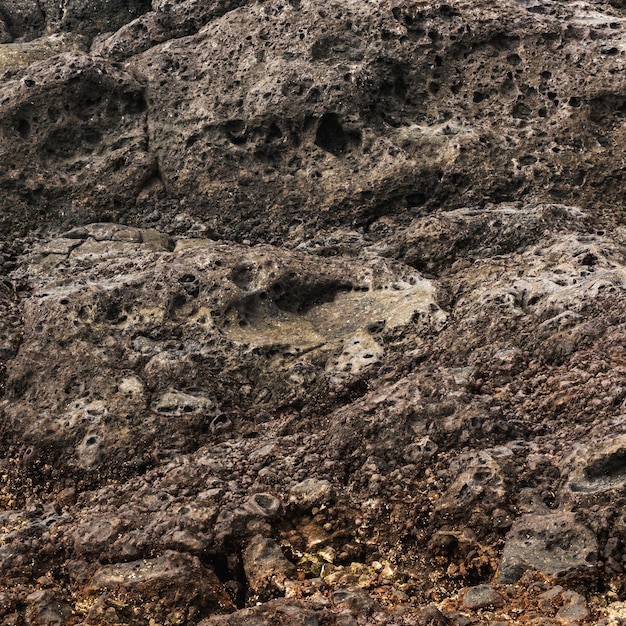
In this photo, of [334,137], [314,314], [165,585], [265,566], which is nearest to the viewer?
[165,585]

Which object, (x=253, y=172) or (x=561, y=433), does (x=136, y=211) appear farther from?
(x=561, y=433)

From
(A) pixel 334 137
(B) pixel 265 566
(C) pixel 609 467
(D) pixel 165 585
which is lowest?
(B) pixel 265 566

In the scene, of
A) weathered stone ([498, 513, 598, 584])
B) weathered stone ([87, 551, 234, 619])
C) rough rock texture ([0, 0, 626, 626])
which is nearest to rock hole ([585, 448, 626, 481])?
rough rock texture ([0, 0, 626, 626])

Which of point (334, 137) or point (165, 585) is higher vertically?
point (334, 137)

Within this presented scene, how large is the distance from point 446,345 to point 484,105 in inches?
220

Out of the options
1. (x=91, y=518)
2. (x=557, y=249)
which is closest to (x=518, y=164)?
(x=557, y=249)

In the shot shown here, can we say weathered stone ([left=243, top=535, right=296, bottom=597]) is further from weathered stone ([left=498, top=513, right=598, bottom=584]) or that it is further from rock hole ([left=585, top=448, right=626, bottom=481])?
rock hole ([left=585, top=448, right=626, bottom=481])

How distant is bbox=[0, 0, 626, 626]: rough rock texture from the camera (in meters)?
6.82

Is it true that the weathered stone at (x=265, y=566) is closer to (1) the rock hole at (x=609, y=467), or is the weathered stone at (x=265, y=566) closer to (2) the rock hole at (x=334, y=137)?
(1) the rock hole at (x=609, y=467)

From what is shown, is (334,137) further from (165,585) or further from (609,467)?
(165,585)

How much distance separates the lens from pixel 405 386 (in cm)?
834

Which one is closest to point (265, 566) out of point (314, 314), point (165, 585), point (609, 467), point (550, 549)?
point (165, 585)

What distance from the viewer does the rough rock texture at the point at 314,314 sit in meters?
6.82

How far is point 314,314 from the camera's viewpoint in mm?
10367
